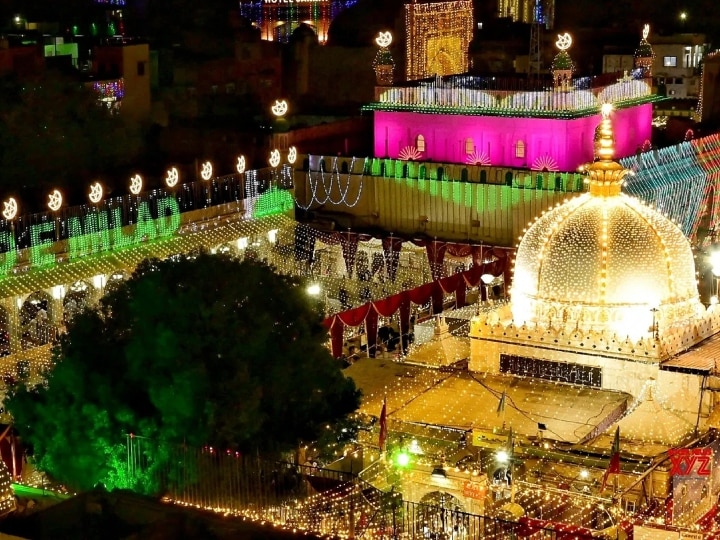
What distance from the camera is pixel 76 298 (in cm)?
3475

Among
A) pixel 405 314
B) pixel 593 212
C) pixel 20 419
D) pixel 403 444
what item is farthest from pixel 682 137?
pixel 20 419

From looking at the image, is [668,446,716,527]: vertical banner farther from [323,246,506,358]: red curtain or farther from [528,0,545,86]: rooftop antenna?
[528,0,545,86]: rooftop antenna

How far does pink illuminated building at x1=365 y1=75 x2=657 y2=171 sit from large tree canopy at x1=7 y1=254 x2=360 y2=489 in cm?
1999

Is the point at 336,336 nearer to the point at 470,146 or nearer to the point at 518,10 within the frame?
the point at 470,146

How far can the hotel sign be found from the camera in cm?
2506

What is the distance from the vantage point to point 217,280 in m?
20.7

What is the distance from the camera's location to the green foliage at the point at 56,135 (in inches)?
1618

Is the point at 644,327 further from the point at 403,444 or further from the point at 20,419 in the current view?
the point at 20,419

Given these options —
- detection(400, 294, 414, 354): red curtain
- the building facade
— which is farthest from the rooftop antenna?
detection(400, 294, 414, 354): red curtain

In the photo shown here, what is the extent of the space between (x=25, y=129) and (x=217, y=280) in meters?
22.7

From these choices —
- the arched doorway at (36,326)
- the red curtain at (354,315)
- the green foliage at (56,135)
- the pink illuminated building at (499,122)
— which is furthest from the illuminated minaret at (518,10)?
the red curtain at (354,315)

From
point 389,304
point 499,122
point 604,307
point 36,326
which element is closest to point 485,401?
point 604,307

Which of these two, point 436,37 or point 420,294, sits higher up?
point 436,37

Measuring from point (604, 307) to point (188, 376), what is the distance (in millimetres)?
8759
